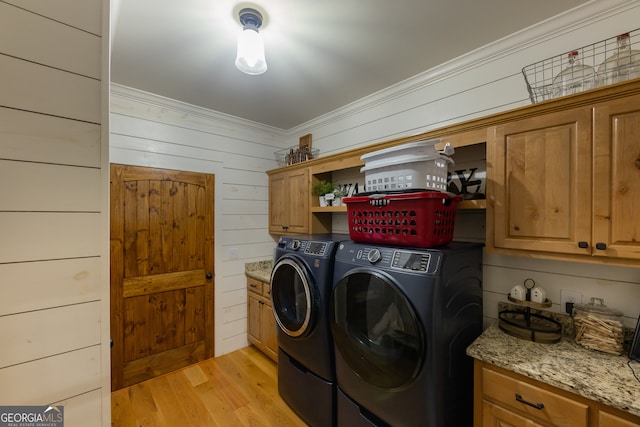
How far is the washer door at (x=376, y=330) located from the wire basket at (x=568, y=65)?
4.38ft

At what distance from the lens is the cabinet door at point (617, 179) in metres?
1.08

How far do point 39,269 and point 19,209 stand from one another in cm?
18

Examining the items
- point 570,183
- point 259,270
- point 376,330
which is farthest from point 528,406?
point 259,270

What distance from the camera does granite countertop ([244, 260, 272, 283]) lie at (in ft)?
9.25

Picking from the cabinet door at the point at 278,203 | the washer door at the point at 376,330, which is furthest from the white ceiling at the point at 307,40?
the washer door at the point at 376,330

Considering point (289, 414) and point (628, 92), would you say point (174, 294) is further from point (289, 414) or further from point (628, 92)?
point (628, 92)

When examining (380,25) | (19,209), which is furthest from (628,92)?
(19,209)

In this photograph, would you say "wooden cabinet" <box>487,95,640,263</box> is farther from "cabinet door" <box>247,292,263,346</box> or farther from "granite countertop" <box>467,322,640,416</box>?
"cabinet door" <box>247,292,263,346</box>

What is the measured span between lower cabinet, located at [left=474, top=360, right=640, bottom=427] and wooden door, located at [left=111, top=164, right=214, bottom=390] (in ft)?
8.21

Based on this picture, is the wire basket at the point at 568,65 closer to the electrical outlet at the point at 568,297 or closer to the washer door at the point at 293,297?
the electrical outlet at the point at 568,297

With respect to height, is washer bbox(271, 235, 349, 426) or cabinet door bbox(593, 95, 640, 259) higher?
cabinet door bbox(593, 95, 640, 259)

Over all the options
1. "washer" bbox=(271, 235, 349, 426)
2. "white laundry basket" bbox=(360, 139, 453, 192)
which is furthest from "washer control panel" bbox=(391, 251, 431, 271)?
"washer" bbox=(271, 235, 349, 426)

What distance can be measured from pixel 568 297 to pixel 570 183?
0.71 metres

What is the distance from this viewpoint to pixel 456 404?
1315 millimetres
